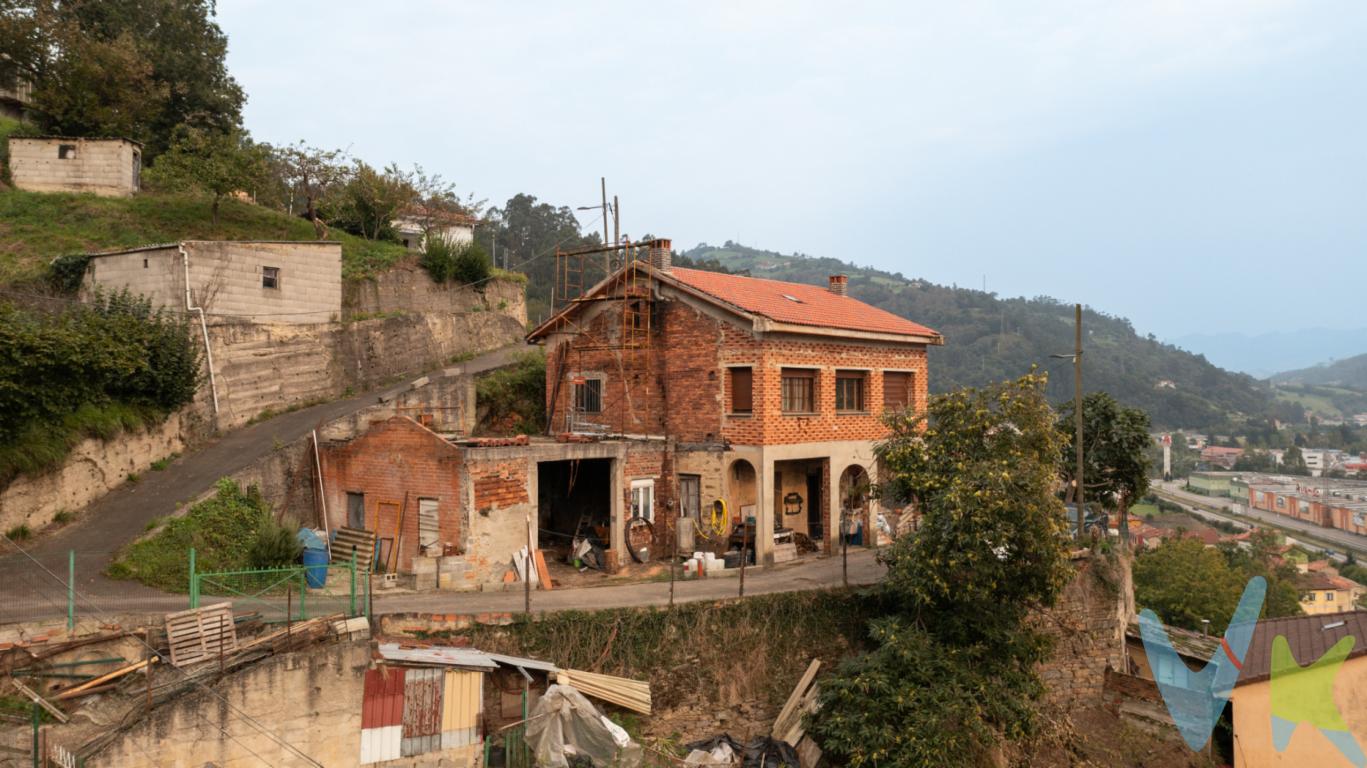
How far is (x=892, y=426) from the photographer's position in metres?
19.1

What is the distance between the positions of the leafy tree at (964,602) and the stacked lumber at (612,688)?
10.7 feet

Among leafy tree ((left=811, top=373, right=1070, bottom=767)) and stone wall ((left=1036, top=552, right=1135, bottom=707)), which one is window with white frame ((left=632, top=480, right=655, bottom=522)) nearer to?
leafy tree ((left=811, top=373, right=1070, bottom=767))

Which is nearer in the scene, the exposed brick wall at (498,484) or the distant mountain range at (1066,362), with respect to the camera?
the exposed brick wall at (498,484)

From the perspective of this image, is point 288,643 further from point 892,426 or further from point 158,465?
point 892,426

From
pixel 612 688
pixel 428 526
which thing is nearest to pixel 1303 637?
pixel 612 688

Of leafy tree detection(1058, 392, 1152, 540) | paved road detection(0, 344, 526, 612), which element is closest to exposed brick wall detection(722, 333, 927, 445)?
leafy tree detection(1058, 392, 1152, 540)

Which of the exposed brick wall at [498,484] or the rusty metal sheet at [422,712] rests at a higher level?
the exposed brick wall at [498,484]

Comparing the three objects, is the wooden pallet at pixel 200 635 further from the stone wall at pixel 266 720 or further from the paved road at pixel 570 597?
the paved road at pixel 570 597

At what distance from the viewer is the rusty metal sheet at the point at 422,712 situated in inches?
548

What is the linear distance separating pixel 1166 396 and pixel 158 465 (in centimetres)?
13167

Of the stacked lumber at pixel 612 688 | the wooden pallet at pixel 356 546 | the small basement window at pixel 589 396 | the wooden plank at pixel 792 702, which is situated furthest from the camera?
the small basement window at pixel 589 396

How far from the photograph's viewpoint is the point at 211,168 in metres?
31.4

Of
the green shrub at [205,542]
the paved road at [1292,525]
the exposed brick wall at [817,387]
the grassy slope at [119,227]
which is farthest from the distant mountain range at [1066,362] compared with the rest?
the green shrub at [205,542]

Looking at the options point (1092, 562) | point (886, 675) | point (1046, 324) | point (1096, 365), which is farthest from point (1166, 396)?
point (886, 675)
